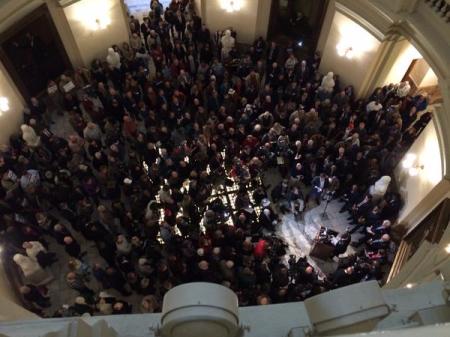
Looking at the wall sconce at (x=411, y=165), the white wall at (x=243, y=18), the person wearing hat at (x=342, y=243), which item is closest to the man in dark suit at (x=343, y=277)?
the person wearing hat at (x=342, y=243)

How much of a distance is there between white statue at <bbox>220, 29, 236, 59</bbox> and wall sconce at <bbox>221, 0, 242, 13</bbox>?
92cm

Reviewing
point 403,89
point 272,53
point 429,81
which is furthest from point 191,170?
point 429,81

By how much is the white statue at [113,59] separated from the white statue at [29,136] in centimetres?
305

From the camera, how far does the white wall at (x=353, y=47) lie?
1255 cm

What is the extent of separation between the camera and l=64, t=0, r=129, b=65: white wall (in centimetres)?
1315

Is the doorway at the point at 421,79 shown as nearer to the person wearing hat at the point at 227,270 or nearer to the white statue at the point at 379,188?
the white statue at the point at 379,188

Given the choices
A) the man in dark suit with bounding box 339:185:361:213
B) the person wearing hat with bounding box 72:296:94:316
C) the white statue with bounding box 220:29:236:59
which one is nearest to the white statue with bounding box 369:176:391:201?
the man in dark suit with bounding box 339:185:361:213

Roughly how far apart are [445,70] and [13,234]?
9481 mm

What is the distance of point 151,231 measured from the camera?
1047 centimetres

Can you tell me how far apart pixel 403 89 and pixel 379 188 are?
10.2ft

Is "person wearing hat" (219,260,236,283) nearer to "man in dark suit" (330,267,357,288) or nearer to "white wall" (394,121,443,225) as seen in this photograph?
"man in dark suit" (330,267,357,288)

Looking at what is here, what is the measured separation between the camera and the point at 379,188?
11.0 meters

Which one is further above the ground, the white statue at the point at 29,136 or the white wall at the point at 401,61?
the white wall at the point at 401,61

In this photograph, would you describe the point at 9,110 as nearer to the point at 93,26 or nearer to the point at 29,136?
the point at 29,136
